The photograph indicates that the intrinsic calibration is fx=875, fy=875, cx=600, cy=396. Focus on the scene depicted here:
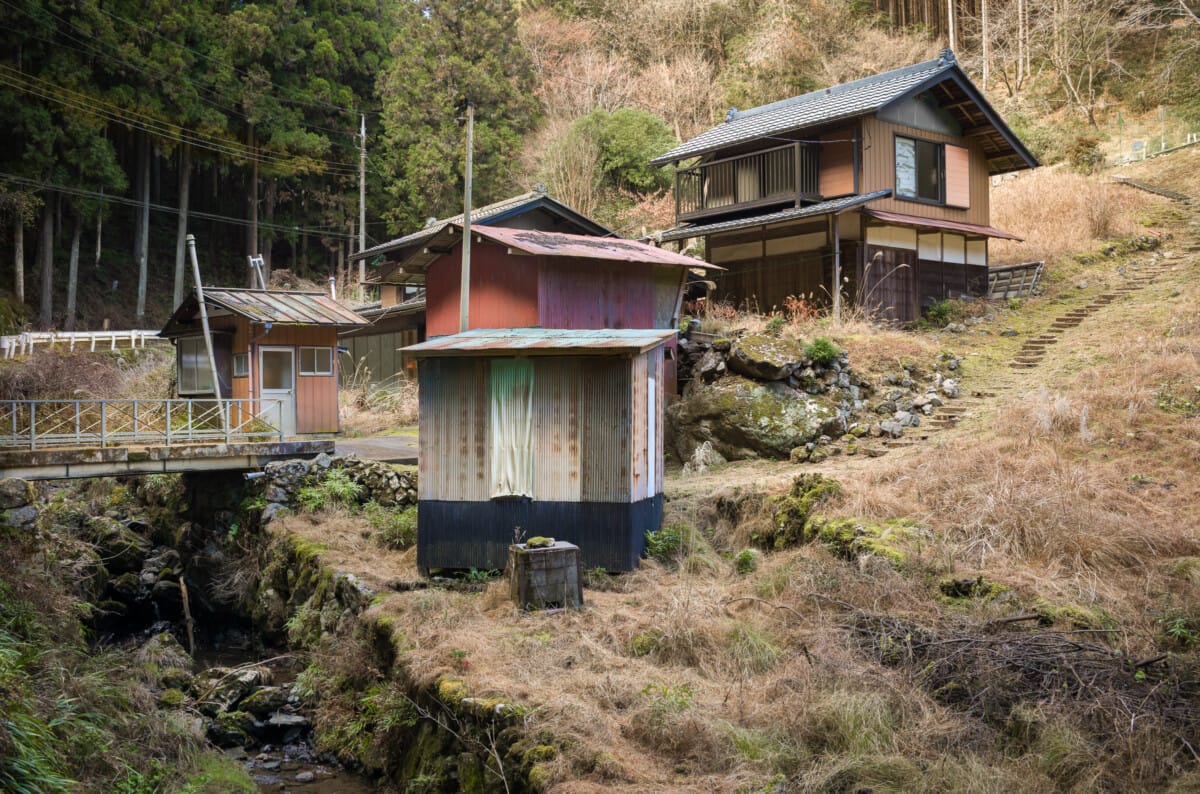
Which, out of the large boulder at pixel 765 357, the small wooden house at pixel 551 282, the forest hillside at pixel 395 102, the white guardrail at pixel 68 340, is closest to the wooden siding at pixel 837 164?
the small wooden house at pixel 551 282

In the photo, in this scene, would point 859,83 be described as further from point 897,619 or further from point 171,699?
point 171,699

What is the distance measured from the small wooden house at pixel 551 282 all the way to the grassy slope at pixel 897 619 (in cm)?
475

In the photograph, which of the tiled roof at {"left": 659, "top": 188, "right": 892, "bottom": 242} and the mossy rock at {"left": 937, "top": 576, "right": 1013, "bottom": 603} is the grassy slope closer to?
the mossy rock at {"left": 937, "top": 576, "right": 1013, "bottom": 603}

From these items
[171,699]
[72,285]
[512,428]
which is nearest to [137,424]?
[171,699]

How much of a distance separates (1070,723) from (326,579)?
9191 millimetres

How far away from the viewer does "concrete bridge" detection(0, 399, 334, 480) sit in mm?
13945

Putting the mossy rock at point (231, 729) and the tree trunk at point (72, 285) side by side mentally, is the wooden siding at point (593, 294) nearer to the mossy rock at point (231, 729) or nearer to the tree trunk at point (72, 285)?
the mossy rock at point (231, 729)

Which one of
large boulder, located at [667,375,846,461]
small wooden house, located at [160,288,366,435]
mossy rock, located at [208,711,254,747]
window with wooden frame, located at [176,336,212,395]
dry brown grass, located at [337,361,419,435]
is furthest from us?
dry brown grass, located at [337,361,419,435]

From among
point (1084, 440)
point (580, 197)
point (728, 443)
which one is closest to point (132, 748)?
point (728, 443)

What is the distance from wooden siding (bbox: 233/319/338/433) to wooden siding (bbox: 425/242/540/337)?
2.65 m

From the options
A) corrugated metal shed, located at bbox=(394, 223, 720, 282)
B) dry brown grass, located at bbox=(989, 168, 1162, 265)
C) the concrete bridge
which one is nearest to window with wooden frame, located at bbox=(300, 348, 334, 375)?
the concrete bridge

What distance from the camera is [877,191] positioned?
69.6 ft

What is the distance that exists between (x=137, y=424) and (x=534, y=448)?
824cm

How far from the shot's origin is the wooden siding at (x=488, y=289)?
53.3ft
